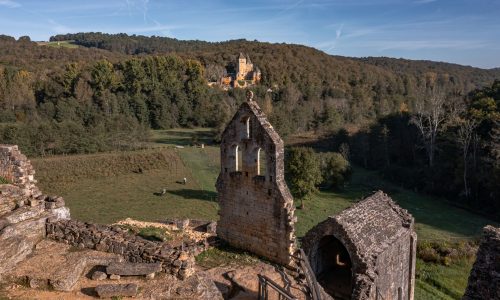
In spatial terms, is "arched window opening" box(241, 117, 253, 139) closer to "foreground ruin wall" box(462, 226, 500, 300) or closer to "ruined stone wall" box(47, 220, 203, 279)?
"ruined stone wall" box(47, 220, 203, 279)

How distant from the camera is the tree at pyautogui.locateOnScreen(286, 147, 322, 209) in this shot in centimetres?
A: 3366

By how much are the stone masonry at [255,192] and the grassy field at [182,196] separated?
8.80 metres

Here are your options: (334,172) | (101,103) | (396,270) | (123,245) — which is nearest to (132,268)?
(123,245)

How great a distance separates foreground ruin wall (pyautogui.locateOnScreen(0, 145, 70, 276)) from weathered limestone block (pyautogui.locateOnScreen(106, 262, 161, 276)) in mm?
2572

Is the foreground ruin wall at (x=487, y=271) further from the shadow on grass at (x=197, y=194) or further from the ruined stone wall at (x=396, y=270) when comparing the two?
the shadow on grass at (x=197, y=194)

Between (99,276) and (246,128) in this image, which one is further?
(246,128)

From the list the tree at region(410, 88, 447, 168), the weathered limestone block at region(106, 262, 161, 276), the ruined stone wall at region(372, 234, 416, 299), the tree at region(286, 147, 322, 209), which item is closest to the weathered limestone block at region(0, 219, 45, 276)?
the weathered limestone block at region(106, 262, 161, 276)

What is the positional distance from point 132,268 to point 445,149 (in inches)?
1601

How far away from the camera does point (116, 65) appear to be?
86.3m

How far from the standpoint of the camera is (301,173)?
34188mm

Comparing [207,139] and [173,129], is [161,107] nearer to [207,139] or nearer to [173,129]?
[173,129]

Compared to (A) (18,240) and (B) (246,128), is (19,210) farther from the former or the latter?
(B) (246,128)

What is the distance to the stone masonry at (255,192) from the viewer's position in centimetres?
1288

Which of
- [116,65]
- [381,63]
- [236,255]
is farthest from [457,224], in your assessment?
[381,63]
